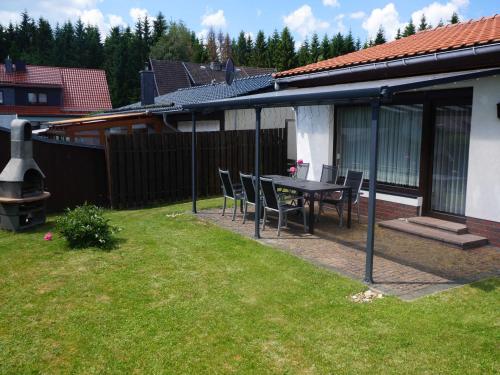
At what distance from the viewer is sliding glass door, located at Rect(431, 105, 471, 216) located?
7844mm

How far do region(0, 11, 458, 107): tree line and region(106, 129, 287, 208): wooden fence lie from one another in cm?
3328

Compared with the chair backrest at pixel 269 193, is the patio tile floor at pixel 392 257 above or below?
below

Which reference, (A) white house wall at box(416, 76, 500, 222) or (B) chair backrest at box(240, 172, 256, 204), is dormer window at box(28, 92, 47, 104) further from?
(A) white house wall at box(416, 76, 500, 222)

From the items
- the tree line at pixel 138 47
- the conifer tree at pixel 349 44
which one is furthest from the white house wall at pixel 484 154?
the conifer tree at pixel 349 44

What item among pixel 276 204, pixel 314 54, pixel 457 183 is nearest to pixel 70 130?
pixel 276 204

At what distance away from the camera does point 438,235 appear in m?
7.58

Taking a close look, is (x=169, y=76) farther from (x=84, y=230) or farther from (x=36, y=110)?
(x=84, y=230)

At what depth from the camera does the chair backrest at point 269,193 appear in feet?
26.2

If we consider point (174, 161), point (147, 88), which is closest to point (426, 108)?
point (174, 161)

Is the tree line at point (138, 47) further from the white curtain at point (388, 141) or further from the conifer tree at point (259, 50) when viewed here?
the white curtain at point (388, 141)

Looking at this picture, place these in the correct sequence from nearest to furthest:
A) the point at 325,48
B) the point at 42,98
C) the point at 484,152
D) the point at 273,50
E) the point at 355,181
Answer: the point at 484,152 → the point at 355,181 → the point at 42,98 → the point at 325,48 → the point at 273,50

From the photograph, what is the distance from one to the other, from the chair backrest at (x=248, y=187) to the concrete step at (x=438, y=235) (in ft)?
8.21

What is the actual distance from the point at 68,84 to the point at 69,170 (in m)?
35.5

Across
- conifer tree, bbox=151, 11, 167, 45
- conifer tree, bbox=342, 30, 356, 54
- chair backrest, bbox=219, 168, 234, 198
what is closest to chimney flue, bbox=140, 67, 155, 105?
chair backrest, bbox=219, 168, 234, 198
